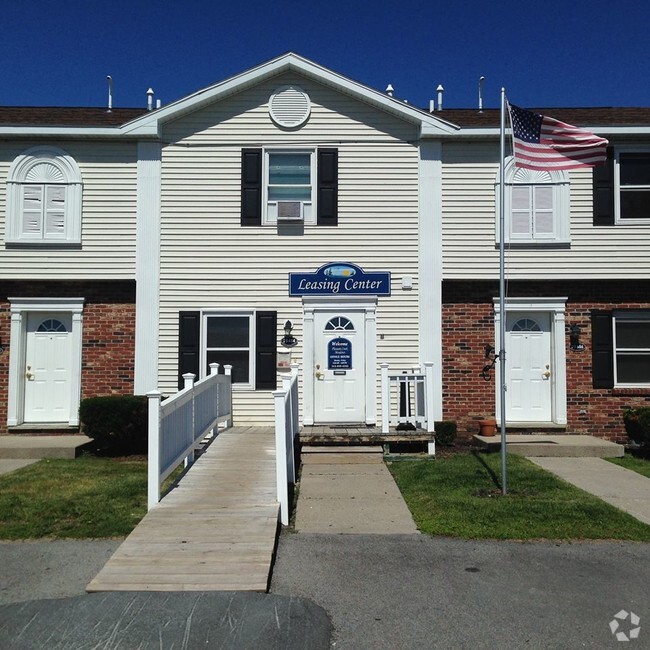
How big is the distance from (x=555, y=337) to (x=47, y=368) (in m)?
9.36

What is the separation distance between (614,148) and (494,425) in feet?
18.3

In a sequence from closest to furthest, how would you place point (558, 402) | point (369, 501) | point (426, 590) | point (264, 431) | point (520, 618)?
1. point (520, 618)
2. point (426, 590)
3. point (369, 501)
4. point (264, 431)
5. point (558, 402)

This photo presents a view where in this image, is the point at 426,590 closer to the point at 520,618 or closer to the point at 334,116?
the point at 520,618

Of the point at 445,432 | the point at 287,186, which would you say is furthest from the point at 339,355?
the point at 287,186

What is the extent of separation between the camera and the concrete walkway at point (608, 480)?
791cm

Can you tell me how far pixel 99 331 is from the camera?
12516mm

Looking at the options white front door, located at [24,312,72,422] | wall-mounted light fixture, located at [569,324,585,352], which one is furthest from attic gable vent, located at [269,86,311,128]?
wall-mounted light fixture, located at [569,324,585,352]

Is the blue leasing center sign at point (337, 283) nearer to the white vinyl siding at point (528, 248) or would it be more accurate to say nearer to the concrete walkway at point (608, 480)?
the white vinyl siding at point (528, 248)

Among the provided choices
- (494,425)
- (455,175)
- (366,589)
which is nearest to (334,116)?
(455,175)

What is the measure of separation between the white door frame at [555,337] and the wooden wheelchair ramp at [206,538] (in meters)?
5.81

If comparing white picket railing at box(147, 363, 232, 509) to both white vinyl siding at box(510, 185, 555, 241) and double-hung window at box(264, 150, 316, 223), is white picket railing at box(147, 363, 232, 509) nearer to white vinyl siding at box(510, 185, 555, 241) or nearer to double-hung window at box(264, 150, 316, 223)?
double-hung window at box(264, 150, 316, 223)

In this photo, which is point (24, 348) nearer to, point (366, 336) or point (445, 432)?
point (366, 336)

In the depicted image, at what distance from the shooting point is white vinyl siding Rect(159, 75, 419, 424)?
12.5 metres

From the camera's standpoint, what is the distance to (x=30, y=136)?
1241cm
